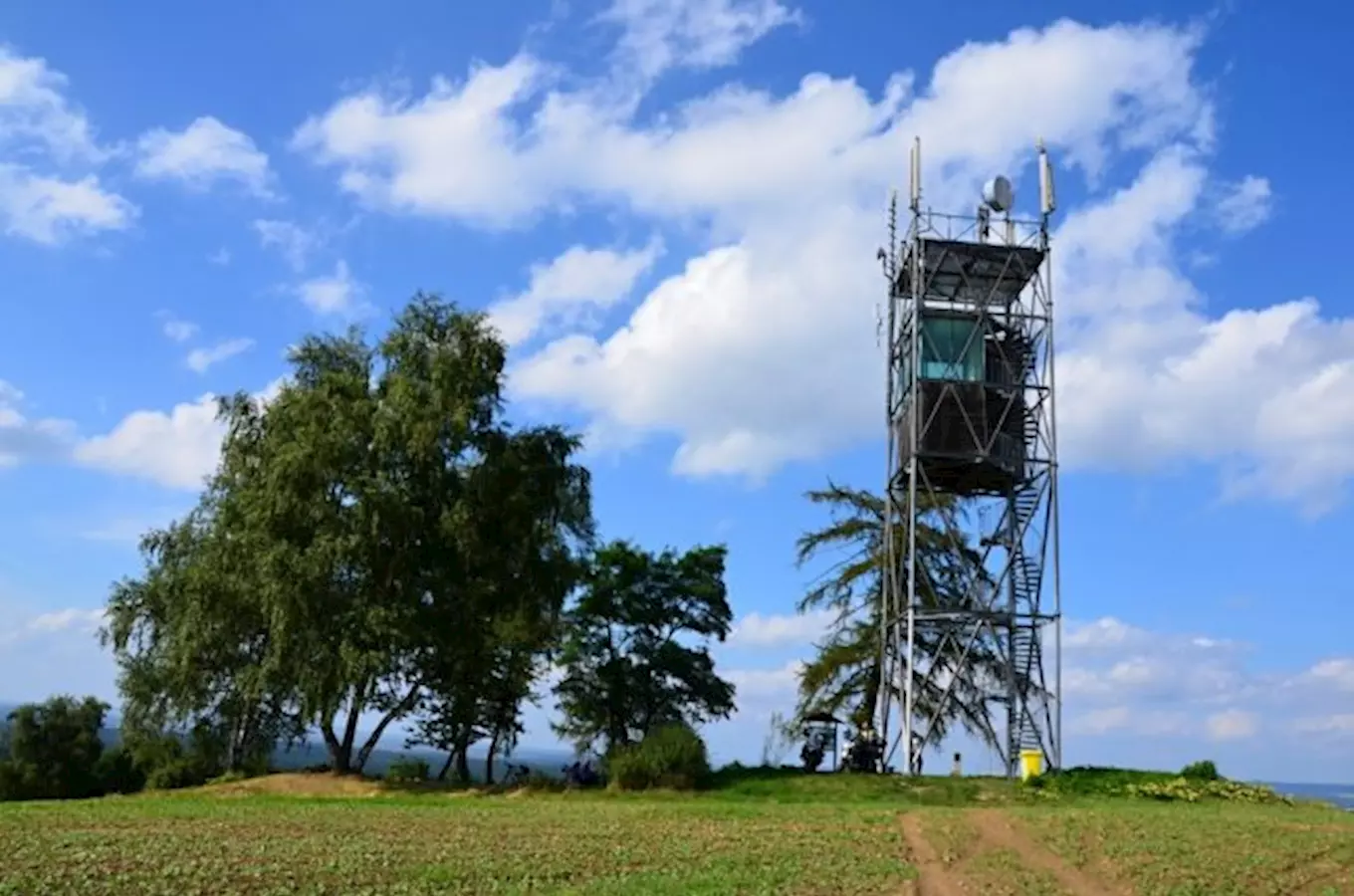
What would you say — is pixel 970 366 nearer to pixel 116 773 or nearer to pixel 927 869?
pixel 927 869

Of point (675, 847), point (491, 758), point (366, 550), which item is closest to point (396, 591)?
point (366, 550)

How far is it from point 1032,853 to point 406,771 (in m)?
19.3

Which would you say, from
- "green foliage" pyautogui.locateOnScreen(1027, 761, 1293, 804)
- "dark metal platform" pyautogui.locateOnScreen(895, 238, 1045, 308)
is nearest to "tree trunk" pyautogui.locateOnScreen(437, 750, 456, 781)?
"green foliage" pyautogui.locateOnScreen(1027, 761, 1293, 804)

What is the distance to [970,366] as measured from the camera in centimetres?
3994

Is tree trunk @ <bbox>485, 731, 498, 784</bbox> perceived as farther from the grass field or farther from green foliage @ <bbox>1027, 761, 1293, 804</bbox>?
green foliage @ <bbox>1027, 761, 1293, 804</bbox>

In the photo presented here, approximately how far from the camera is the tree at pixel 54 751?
4738cm

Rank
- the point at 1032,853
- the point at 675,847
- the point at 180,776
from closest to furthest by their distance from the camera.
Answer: the point at 675,847, the point at 1032,853, the point at 180,776

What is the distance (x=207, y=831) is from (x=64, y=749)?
32.7 metres

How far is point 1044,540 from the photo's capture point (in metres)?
39.0

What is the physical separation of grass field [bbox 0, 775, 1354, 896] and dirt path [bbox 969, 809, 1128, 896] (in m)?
0.05

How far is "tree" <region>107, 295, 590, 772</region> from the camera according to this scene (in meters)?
34.3

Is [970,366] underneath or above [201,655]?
above

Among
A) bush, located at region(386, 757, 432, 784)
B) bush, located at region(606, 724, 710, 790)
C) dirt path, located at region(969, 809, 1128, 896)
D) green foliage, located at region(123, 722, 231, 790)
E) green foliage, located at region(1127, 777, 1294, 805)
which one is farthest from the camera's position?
green foliage, located at region(123, 722, 231, 790)

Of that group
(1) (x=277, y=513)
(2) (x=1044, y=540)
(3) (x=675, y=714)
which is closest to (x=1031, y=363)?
(2) (x=1044, y=540)
